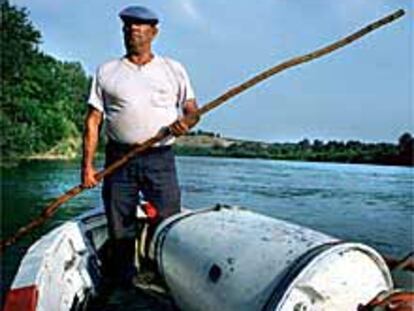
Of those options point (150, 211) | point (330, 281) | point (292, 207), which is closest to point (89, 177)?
point (150, 211)

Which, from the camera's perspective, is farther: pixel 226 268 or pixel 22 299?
pixel 22 299

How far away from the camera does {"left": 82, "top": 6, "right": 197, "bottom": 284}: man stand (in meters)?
5.12

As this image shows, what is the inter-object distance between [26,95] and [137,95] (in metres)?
55.2

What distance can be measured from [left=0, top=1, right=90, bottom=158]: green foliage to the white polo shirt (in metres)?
37.3

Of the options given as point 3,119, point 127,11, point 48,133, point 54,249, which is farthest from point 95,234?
point 48,133

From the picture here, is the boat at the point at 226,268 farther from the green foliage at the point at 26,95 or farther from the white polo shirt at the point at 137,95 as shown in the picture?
the green foliage at the point at 26,95

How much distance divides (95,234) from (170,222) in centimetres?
120

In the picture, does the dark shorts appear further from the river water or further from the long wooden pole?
the river water

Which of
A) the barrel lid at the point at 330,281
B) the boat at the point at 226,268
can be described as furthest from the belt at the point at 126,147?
the barrel lid at the point at 330,281

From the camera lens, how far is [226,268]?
4062 mm

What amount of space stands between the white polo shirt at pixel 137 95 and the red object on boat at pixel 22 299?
3.95ft

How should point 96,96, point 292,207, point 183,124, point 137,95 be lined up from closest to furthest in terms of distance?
point 183,124 → point 137,95 → point 96,96 → point 292,207

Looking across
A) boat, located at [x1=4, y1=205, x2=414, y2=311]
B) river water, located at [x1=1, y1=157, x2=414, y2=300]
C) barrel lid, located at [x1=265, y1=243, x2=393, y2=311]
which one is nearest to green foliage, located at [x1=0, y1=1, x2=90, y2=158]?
river water, located at [x1=1, y1=157, x2=414, y2=300]

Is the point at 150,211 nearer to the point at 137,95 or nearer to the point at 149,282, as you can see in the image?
the point at 149,282
